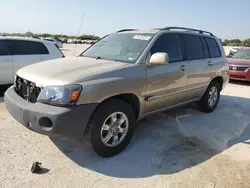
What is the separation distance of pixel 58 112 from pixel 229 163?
2355mm

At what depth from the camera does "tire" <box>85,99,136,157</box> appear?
3133 millimetres

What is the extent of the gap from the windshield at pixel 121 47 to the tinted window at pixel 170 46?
171 mm

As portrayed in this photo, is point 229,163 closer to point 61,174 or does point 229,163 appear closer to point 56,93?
point 61,174

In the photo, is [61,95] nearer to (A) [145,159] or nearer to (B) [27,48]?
(A) [145,159]

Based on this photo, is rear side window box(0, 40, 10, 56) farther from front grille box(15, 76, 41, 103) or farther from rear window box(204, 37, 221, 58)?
rear window box(204, 37, 221, 58)

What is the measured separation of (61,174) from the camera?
2979 millimetres

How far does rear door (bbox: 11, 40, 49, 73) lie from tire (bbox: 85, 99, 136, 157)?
4372 millimetres

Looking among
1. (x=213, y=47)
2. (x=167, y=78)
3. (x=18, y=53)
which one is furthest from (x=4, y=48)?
(x=213, y=47)

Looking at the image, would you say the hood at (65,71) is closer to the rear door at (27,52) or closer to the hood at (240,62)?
the rear door at (27,52)

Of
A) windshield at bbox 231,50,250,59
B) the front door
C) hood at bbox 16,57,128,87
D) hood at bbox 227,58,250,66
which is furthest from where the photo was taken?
windshield at bbox 231,50,250,59

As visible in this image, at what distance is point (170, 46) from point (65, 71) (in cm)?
196

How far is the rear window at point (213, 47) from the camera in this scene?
5.60 metres

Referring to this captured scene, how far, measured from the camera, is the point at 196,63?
16.1 feet

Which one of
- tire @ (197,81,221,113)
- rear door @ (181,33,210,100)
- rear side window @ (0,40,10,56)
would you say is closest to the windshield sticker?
rear door @ (181,33,210,100)
